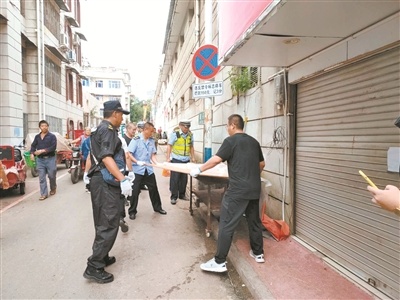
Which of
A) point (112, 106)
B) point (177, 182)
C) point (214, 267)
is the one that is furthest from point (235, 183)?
point (177, 182)

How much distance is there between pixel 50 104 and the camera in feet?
58.0

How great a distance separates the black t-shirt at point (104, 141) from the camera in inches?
130

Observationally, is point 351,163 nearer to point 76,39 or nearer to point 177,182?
point 177,182

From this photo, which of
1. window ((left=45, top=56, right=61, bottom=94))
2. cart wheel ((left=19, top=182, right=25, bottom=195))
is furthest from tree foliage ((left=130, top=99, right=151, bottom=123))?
Answer: cart wheel ((left=19, top=182, right=25, bottom=195))

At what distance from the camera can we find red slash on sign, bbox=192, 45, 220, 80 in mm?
6074

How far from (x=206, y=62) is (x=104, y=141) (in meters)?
3.42

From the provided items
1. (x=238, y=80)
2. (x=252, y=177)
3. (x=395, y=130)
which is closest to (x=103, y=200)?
(x=252, y=177)

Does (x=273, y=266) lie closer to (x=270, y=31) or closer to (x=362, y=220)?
(x=362, y=220)

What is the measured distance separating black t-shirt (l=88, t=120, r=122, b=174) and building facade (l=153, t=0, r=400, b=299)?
1.73 m

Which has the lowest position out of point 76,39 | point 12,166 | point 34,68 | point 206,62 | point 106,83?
point 12,166

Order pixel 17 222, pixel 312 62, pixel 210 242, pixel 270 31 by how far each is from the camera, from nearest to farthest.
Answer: pixel 270 31
pixel 312 62
pixel 210 242
pixel 17 222

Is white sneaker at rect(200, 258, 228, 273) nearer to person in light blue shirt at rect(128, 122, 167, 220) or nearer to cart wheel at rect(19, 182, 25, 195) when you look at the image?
person in light blue shirt at rect(128, 122, 167, 220)

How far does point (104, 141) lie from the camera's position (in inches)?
131

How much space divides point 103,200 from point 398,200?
2746 millimetres
